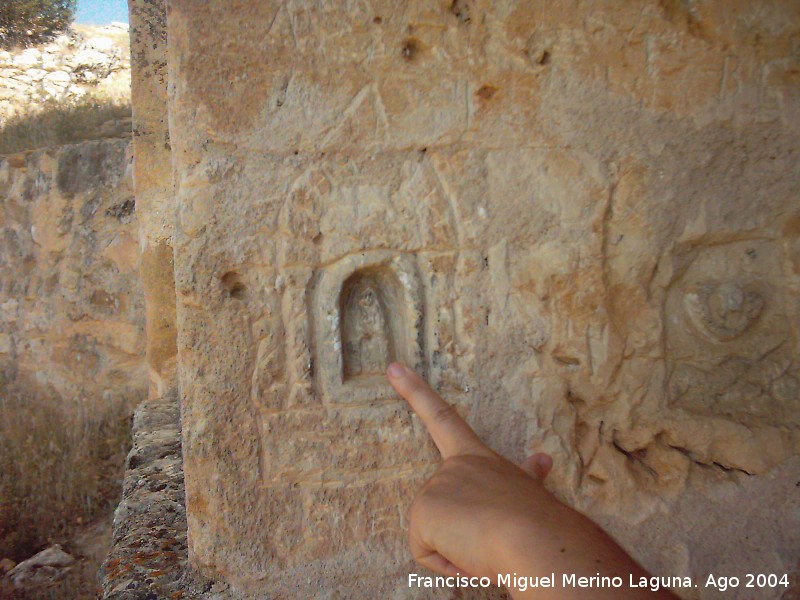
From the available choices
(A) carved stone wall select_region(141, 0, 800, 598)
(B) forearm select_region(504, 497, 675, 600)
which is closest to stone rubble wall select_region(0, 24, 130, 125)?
(A) carved stone wall select_region(141, 0, 800, 598)

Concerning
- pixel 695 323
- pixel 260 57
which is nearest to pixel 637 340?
pixel 695 323

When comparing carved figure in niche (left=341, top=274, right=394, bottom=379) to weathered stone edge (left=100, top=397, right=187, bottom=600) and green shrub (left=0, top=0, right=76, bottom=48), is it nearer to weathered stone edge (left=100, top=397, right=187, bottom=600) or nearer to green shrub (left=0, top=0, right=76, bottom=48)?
weathered stone edge (left=100, top=397, right=187, bottom=600)

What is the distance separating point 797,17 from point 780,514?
3.43 feet

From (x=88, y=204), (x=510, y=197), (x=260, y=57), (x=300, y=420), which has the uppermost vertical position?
(x=88, y=204)

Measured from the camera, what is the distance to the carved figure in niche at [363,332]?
1226mm

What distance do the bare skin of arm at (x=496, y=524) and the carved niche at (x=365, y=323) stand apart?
0.11 metres

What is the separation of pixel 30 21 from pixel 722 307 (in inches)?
364

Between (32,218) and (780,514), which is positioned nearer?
(780,514)

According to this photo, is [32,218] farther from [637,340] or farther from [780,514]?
[780,514]

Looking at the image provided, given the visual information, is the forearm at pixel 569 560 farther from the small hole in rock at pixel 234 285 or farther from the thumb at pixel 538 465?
the small hole in rock at pixel 234 285

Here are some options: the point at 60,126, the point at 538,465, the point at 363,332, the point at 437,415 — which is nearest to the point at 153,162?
the point at 363,332

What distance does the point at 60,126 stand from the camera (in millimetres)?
5621

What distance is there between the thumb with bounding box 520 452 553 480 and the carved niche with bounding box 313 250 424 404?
0.27m

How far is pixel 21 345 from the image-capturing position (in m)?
4.48
